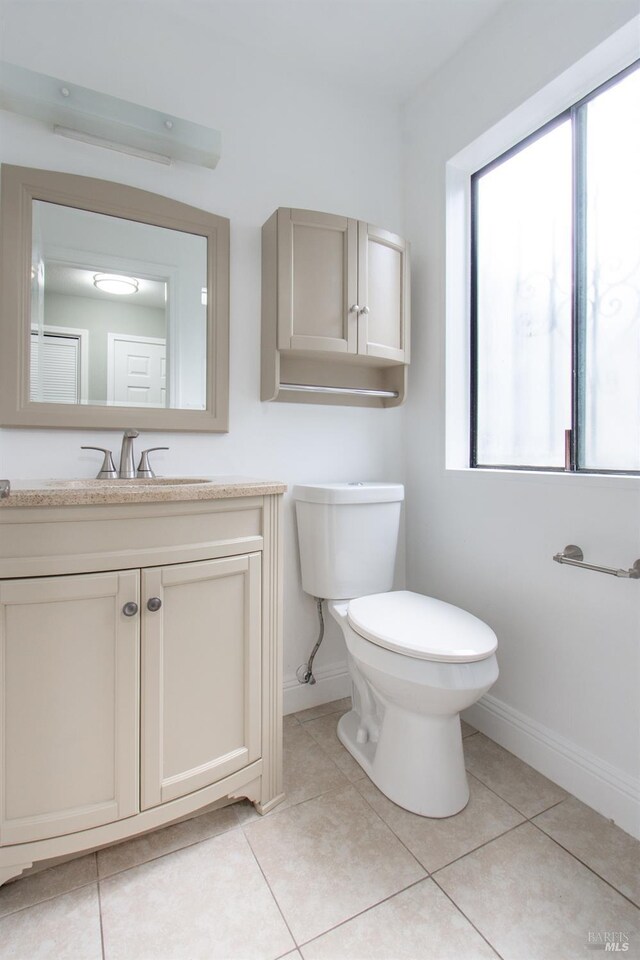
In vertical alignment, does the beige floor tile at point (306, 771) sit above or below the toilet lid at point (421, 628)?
below

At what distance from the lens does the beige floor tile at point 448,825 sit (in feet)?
3.76

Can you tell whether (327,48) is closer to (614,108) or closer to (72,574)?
(614,108)

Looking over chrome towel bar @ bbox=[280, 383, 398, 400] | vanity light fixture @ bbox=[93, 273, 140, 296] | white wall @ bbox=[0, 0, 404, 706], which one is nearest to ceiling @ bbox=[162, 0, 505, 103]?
white wall @ bbox=[0, 0, 404, 706]

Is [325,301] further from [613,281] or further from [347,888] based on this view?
[347,888]

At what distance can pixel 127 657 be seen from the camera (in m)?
1.06

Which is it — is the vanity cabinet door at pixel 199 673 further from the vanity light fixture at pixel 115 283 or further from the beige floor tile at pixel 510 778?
the vanity light fixture at pixel 115 283

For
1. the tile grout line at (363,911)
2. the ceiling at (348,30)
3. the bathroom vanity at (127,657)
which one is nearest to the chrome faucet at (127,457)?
the bathroom vanity at (127,657)

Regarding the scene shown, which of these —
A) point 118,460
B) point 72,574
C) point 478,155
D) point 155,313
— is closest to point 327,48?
point 478,155

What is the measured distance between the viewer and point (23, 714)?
0.98m

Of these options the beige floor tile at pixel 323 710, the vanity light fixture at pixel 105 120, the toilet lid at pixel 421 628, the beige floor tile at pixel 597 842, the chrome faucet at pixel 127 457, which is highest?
the vanity light fixture at pixel 105 120

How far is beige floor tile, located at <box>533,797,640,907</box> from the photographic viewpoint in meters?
1.07

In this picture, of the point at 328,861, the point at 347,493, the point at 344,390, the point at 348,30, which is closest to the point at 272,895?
the point at 328,861

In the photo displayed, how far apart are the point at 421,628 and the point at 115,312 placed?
1.37m

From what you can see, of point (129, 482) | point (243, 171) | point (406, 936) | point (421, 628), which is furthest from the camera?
point (243, 171)
